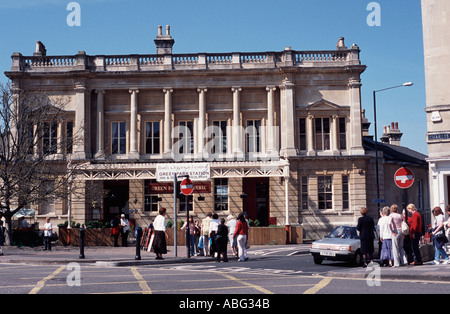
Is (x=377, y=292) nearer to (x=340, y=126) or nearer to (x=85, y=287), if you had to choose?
(x=85, y=287)

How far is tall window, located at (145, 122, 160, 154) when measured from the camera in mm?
37531

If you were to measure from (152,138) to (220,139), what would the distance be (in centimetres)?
446

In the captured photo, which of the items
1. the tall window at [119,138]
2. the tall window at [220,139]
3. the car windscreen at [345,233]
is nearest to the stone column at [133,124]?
the tall window at [119,138]

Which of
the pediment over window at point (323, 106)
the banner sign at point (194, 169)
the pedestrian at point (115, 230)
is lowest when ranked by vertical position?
the pedestrian at point (115, 230)

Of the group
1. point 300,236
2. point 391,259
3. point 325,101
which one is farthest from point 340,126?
point 391,259

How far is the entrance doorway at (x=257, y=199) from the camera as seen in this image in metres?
37.4

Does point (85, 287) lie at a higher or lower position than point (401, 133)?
lower

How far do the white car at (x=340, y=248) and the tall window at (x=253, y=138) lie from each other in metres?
18.4

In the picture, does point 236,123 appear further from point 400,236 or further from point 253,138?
point 400,236

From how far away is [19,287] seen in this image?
471 inches

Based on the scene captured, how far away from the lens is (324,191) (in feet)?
119

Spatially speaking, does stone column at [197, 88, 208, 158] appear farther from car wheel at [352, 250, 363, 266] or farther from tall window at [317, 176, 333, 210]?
car wheel at [352, 250, 363, 266]

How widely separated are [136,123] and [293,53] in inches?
437

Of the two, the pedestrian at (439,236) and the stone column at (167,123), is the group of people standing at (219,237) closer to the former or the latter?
the pedestrian at (439,236)
